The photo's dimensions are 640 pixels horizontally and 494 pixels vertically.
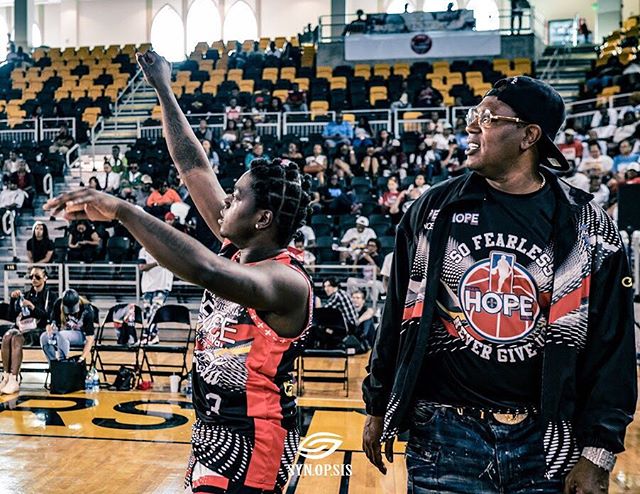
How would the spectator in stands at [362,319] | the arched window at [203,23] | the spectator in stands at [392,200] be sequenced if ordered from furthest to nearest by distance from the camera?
the arched window at [203,23] < the spectator in stands at [392,200] < the spectator in stands at [362,319]

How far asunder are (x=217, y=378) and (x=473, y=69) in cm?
1757

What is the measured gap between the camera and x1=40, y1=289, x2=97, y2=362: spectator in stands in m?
7.38

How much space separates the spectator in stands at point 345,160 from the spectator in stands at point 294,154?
0.62 meters

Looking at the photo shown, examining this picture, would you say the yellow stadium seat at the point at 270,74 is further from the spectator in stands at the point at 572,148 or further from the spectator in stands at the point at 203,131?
the spectator in stands at the point at 572,148

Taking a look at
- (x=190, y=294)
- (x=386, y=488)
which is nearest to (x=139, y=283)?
(x=190, y=294)

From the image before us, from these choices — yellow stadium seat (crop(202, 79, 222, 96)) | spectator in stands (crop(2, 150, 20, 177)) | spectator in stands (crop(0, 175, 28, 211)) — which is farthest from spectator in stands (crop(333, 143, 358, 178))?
yellow stadium seat (crop(202, 79, 222, 96))

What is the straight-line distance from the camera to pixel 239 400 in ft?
6.64

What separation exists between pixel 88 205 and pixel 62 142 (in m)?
15.6

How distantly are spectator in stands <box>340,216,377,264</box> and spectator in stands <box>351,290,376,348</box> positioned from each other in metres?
1.12

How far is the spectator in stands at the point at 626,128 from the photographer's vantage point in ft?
40.3

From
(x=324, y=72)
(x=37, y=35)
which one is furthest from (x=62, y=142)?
(x=37, y=35)

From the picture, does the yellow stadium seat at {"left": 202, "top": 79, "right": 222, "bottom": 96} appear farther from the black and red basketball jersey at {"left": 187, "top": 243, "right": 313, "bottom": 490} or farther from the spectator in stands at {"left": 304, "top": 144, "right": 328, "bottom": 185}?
the black and red basketball jersey at {"left": 187, "top": 243, "right": 313, "bottom": 490}

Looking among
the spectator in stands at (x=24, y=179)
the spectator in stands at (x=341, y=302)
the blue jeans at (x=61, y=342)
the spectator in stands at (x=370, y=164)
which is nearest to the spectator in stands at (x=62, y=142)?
the spectator in stands at (x=24, y=179)

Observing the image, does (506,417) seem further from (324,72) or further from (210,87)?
(210,87)
